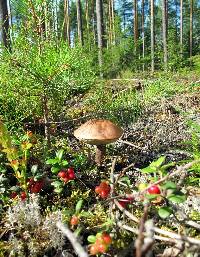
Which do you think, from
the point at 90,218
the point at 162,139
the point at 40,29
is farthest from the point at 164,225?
the point at 40,29

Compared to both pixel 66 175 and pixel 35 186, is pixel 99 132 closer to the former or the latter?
pixel 66 175

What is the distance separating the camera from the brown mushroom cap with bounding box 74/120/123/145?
2646 mm

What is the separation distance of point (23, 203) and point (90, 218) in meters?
0.44

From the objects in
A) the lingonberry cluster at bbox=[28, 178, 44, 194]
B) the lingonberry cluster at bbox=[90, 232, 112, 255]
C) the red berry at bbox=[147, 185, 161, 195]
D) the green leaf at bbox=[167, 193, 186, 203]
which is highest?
the green leaf at bbox=[167, 193, 186, 203]

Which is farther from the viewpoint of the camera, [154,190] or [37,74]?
[37,74]

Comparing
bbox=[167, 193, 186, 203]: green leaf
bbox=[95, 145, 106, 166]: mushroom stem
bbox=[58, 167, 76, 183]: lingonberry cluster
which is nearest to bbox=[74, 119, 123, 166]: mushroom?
bbox=[95, 145, 106, 166]: mushroom stem

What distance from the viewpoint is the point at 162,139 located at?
3.58m

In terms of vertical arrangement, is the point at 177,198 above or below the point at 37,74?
below

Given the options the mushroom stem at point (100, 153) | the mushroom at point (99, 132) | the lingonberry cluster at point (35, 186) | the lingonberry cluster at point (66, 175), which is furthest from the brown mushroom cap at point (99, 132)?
the lingonberry cluster at point (35, 186)

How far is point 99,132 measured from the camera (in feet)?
8.73

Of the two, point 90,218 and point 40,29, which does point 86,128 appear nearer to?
point 90,218

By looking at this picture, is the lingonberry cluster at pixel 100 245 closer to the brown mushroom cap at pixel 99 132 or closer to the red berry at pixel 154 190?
the red berry at pixel 154 190

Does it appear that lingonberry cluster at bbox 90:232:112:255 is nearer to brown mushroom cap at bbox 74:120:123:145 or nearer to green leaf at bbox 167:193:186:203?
green leaf at bbox 167:193:186:203

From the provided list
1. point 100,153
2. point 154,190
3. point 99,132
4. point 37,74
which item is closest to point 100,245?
point 154,190
